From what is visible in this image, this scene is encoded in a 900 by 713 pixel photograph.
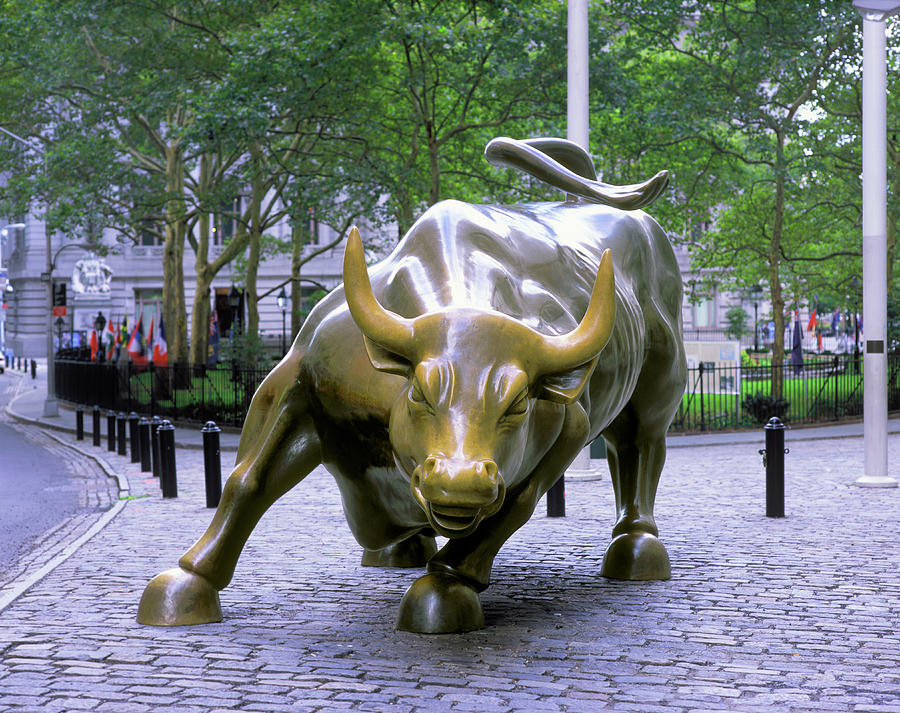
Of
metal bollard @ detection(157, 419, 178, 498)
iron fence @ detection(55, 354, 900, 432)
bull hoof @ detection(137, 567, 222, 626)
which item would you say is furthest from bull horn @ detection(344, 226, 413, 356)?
iron fence @ detection(55, 354, 900, 432)

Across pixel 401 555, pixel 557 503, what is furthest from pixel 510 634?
pixel 557 503

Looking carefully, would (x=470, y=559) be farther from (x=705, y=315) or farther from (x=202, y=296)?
(x=705, y=315)

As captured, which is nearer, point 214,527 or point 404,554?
point 214,527

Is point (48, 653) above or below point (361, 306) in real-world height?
below

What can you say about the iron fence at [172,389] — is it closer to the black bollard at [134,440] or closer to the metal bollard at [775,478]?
the black bollard at [134,440]

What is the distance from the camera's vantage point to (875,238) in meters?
12.4

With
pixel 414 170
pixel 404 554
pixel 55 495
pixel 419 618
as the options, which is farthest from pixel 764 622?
pixel 414 170

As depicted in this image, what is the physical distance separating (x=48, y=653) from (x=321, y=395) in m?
1.72

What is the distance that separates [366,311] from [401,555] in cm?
332

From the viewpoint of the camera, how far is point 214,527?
5891mm

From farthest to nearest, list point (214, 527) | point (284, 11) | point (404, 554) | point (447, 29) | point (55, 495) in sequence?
point (284, 11) → point (447, 29) → point (55, 495) → point (404, 554) → point (214, 527)

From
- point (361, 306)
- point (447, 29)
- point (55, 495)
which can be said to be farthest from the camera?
point (447, 29)

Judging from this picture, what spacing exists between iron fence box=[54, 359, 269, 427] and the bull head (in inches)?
700

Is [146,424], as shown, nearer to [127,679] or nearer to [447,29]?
[447,29]
